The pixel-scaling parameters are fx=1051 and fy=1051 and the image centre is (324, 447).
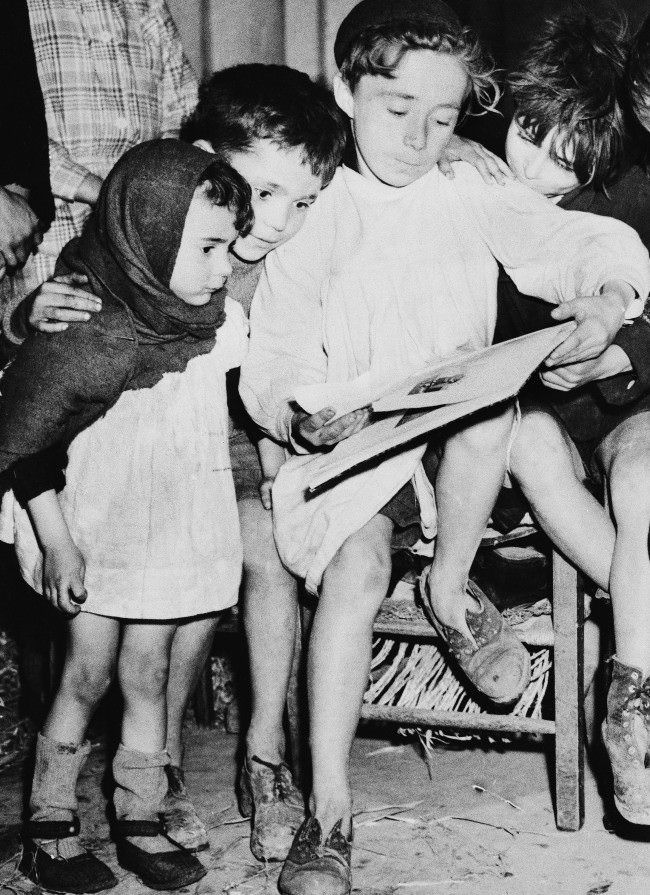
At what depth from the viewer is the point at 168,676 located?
1827 mm

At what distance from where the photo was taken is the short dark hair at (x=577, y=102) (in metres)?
1.85

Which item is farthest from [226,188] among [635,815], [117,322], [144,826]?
[635,815]

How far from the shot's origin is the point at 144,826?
175 cm

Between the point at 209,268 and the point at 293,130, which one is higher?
the point at 293,130

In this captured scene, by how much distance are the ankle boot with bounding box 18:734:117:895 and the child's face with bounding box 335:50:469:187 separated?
1.13 m

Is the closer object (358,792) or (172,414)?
(172,414)

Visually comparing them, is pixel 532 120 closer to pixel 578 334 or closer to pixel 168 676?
pixel 578 334

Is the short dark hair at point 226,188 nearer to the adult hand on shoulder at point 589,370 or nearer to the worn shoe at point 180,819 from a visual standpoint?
the adult hand on shoulder at point 589,370

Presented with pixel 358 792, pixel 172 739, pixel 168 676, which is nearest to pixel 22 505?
pixel 168 676

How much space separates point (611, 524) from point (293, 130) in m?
0.86

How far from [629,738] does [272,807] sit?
625 millimetres

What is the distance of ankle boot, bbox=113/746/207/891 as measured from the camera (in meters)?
1.74

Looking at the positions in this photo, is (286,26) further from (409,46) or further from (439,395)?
(439,395)

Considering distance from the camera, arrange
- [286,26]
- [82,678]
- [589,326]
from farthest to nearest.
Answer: [286,26] < [82,678] < [589,326]
